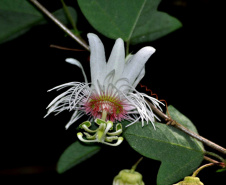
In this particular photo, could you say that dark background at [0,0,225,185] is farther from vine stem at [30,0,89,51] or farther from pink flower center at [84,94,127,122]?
pink flower center at [84,94,127,122]

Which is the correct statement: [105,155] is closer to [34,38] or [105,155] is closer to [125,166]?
[125,166]

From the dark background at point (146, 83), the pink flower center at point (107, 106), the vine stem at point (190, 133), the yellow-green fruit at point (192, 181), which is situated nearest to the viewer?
the yellow-green fruit at point (192, 181)

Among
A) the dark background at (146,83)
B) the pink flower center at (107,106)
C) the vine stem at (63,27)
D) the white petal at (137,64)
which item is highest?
the vine stem at (63,27)

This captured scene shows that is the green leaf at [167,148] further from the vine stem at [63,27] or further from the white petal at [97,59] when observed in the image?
the vine stem at [63,27]

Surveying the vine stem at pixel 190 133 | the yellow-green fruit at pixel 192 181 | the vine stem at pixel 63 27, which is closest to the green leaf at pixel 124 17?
the vine stem at pixel 63 27

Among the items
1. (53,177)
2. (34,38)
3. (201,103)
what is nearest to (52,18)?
(34,38)

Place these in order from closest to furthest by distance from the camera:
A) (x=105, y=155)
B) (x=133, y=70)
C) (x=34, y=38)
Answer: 1. (x=133, y=70)
2. (x=34, y=38)
3. (x=105, y=155)

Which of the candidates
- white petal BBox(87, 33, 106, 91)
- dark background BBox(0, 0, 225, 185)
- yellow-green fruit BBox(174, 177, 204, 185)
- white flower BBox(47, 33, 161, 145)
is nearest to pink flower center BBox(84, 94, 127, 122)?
white flower BBox(47, 33, 161, 145)
